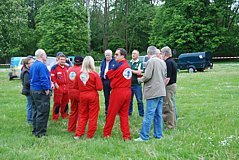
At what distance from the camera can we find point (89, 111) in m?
6.55

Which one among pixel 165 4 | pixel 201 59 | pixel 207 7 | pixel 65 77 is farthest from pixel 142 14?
pixel 65 77

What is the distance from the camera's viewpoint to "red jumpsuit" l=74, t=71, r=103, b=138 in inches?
253

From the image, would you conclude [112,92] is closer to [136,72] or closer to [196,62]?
[136,72]

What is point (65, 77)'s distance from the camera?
8.60 meters

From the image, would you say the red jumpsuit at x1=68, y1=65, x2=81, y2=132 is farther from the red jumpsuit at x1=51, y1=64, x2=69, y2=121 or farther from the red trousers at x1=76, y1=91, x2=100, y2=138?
the red jumpsuit at x1=51, y1=64, x2=69, y2=121

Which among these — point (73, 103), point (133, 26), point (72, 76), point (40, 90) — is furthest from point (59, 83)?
point (133, 26)

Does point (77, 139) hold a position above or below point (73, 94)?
below

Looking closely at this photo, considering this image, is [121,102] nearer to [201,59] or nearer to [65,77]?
[65,77]

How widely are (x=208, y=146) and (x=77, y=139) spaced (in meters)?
2.54

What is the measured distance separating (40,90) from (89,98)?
1061mm

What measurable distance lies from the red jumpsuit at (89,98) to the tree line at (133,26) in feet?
123

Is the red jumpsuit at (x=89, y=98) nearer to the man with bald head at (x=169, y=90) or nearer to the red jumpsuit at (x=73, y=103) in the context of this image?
the red jumpsuit at (x=73, y=103)

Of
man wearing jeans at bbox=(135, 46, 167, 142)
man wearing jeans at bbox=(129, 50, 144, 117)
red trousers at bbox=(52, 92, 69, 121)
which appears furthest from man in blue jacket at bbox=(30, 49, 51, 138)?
man wearing jeans at bbox=(129, 50, 144, 117)

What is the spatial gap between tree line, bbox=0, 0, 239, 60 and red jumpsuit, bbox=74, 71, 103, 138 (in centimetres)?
3740
